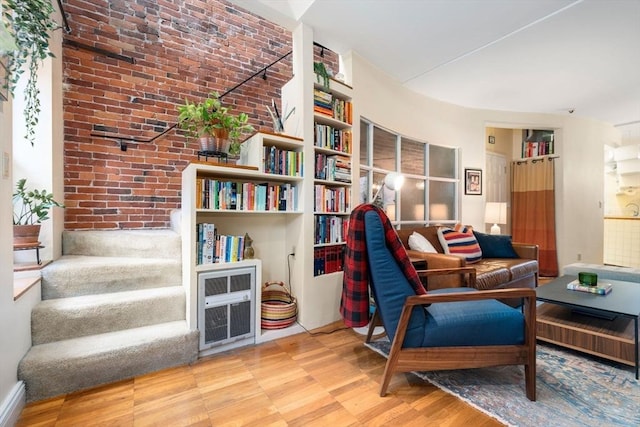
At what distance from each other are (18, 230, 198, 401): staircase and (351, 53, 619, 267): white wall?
2.81 metres

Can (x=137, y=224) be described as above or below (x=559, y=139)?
below

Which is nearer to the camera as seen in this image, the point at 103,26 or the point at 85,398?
the point at 85,398

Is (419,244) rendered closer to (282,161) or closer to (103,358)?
(282,161)

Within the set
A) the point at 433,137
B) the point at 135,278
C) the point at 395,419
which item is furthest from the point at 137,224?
the point at 433,137

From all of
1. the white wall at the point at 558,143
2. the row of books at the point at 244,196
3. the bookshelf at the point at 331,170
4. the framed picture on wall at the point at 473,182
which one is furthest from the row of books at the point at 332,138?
the framed picture on wall at the point at 473,182

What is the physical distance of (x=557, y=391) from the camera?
1.62 m

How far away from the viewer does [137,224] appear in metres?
2.82

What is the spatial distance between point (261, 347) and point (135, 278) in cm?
109

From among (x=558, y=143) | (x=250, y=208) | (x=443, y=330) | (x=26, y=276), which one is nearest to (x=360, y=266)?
(x=443, y=330)

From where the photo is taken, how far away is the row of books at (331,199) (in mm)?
2576

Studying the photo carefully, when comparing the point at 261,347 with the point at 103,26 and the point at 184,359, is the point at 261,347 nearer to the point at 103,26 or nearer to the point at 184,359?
the point at 184,359

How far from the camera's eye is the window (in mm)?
3207

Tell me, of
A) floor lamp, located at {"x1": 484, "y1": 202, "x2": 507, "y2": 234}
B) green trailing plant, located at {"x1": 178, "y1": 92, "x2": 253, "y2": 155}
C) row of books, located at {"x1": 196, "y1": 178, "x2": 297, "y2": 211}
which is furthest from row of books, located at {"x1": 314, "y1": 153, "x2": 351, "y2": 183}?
floor lamp, located at {"x1": 484, "y1": 202, "x2": 507, "y2": 234}

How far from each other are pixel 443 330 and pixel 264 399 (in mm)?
Result: 1071
